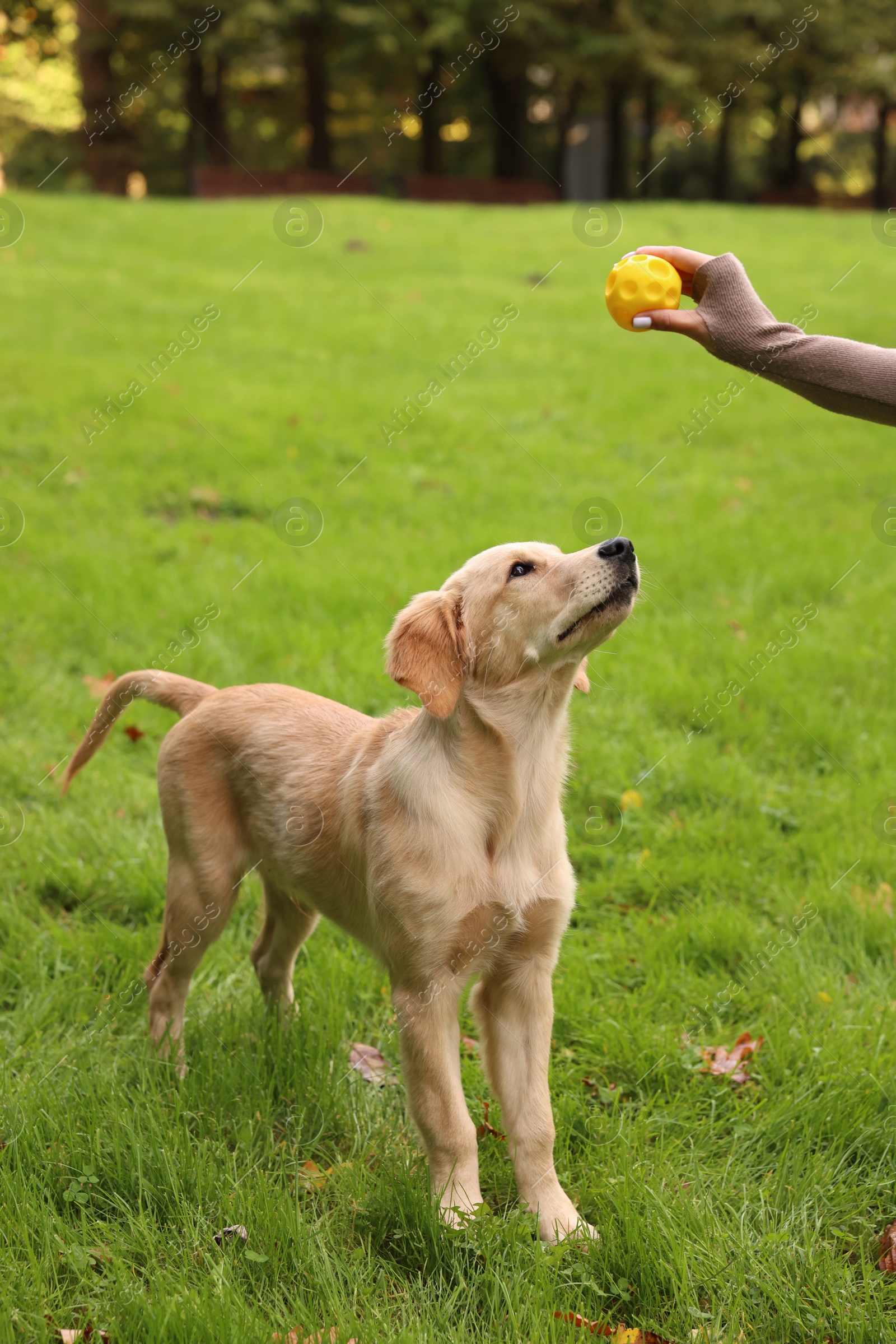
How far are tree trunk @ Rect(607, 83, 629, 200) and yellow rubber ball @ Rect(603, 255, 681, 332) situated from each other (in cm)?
3325

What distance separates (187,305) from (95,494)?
5.96m

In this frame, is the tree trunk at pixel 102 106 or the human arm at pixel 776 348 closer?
the human arm at pixel 776 348

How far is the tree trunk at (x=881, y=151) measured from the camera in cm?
3609

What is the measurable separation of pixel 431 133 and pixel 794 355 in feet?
116

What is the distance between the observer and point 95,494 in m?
7.57

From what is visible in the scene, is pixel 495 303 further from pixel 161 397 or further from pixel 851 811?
pixel 851 811

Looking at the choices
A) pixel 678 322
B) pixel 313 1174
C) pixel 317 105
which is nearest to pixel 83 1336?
pixel 313 1174

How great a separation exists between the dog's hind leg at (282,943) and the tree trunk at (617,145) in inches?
1319

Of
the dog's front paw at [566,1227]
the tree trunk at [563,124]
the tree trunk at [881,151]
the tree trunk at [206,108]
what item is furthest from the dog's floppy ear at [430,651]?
the tree trunk at [881,151]

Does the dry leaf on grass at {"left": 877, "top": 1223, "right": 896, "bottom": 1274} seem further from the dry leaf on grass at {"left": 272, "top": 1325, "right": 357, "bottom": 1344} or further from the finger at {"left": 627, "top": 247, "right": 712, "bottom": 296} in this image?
the finger at {"left": 627, "top": 247, "right": 712, "bottom": 296}

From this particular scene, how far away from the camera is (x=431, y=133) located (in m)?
33.6

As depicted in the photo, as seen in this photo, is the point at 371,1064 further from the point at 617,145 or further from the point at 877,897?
the point at 617,145

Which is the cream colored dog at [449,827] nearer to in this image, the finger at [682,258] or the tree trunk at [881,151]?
the finger at [682,258]

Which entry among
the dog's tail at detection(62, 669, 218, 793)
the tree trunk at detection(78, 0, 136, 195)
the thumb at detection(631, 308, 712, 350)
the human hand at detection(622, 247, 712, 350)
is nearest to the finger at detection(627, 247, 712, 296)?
the human hand at detection(622, 247, 712, 350)
